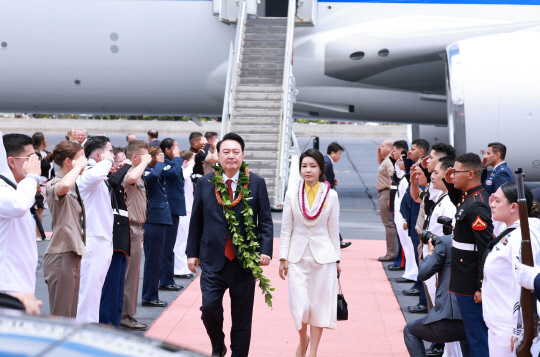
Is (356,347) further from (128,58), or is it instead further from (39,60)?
(39,60)

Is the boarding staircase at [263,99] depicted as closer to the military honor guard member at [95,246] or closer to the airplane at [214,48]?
the airplane at [214,48]

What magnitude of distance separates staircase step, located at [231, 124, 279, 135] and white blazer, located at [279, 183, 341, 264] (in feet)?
30.2

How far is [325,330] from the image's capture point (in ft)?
20.8

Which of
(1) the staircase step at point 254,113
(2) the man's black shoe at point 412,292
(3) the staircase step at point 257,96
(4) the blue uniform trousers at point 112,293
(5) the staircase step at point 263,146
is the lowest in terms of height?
(2) the man's black shoe at point 412,292

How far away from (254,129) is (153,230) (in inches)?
317

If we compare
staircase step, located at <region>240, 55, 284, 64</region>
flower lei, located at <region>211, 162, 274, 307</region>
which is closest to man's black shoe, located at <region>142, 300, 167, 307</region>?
flower lei, located at <region>211, 162, 274, 307</region>

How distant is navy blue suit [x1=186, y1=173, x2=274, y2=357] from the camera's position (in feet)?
15.8

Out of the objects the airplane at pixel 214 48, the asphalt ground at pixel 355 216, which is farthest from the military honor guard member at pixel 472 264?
the airplane at pixel 214 48

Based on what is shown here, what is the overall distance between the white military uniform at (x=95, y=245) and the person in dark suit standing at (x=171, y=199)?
226 centimetres

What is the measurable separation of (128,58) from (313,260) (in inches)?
421

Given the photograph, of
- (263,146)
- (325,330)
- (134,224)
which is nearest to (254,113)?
(263,146)

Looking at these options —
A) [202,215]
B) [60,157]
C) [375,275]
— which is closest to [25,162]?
[60,157]

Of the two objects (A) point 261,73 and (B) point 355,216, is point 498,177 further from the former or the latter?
(A) point 261,73

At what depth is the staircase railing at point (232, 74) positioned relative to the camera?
14.3 m
